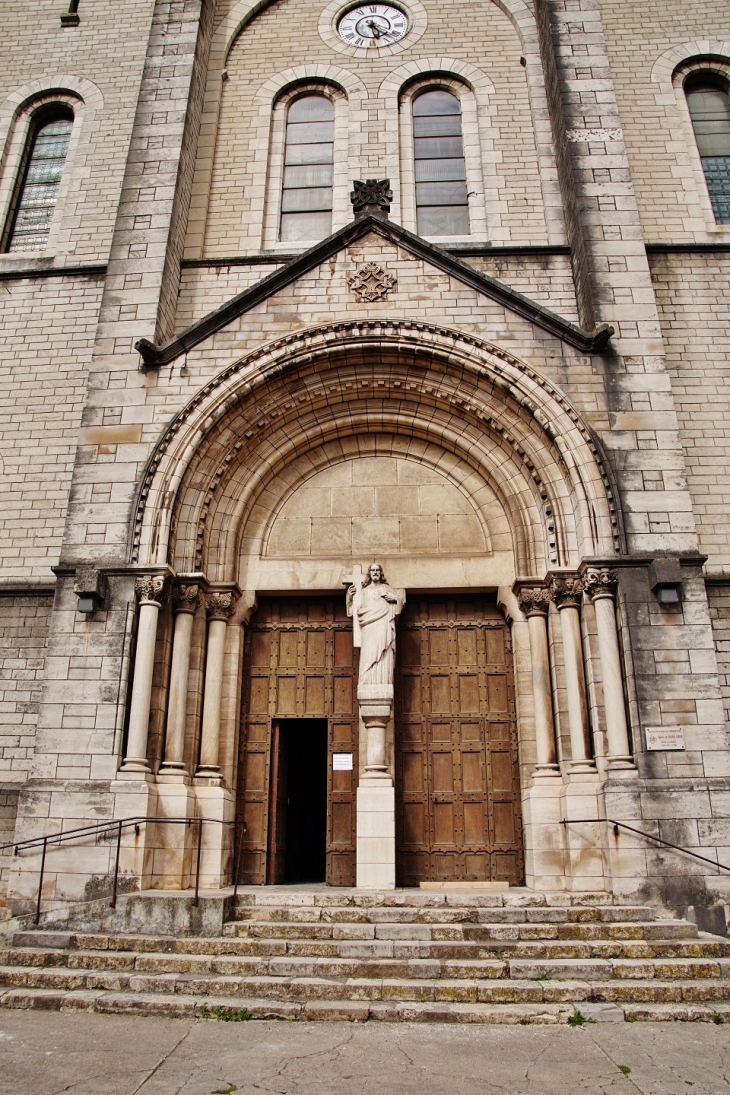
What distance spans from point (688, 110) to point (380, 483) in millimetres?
8414

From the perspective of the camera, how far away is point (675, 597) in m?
8.87

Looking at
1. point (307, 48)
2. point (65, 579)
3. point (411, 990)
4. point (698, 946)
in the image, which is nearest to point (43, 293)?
point (65, 579)

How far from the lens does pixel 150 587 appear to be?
30.4 ft

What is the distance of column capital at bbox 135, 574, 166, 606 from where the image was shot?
9.25 metres

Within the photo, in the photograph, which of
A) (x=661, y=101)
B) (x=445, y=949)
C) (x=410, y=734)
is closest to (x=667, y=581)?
(x=410, y=734)

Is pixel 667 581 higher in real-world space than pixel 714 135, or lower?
lower

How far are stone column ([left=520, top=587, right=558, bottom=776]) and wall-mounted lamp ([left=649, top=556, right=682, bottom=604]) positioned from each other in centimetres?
129

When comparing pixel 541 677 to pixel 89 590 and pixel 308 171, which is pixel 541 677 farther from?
pixel 308 171

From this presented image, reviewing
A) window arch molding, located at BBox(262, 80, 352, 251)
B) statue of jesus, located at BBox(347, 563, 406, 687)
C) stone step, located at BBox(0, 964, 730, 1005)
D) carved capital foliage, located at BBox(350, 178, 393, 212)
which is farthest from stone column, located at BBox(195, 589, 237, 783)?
window arch molding, located at BBox(262, 80, 352, 251)

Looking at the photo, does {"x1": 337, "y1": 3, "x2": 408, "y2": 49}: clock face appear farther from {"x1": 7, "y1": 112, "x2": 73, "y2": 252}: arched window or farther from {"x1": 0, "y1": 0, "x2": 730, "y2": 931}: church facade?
{"x1": 7, "y1": 112, "x2": 73, "y2": 252}: arched window

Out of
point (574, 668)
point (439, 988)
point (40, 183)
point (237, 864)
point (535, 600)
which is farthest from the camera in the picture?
point (40, 183)

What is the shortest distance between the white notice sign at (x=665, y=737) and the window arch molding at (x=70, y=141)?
1091 cm

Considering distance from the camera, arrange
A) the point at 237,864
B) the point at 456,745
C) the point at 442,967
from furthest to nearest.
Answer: the point at 456,745
the point at 237,864
the point at 442,967

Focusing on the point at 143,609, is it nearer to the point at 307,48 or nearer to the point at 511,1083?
the point at 511,1083
